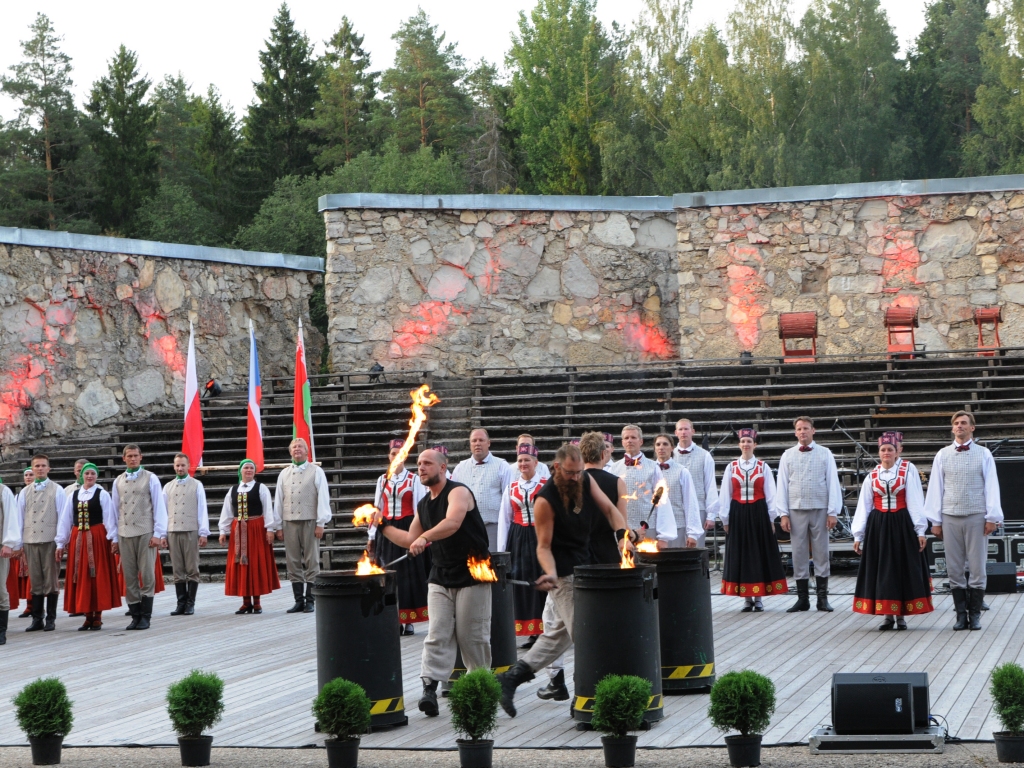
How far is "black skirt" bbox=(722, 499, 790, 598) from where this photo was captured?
1195 centimetres

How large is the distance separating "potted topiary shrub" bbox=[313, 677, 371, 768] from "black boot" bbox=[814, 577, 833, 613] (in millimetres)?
6241

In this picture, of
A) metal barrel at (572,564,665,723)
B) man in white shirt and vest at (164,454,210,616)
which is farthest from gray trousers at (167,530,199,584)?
metal barrel at (572,564,665,723)

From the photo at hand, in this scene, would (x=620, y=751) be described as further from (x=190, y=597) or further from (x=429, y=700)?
(x=190, y=597)

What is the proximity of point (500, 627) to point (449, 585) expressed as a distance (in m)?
0.81

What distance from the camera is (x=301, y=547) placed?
13.4 meters

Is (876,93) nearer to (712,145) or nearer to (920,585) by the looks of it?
(712,145)

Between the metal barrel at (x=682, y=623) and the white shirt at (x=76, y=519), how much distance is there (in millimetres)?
6642

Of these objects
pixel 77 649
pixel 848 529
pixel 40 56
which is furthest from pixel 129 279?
pixel 40 56

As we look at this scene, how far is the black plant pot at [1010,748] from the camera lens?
5980 millimetres

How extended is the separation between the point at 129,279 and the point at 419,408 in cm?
1445

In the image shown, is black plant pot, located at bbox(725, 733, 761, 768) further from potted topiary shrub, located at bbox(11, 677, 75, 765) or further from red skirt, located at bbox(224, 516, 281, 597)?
red skirt, located at bbox(224, 516, 281, 597)

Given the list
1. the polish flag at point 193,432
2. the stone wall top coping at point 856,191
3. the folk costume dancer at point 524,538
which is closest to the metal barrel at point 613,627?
the folk costume dancer at point 524,538

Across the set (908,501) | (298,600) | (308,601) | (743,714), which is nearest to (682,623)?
(743,714)

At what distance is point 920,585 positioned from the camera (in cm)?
1058
